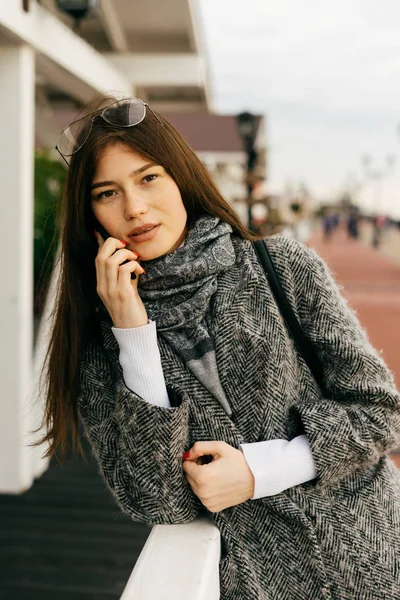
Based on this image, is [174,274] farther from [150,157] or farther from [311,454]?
[311,454]

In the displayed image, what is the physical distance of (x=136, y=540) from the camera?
3826mm

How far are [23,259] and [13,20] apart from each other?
Answer: 52.1 inches

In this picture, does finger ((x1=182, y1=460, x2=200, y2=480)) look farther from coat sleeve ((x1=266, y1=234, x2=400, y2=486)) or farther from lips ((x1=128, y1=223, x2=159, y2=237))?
lips ((x1=128, y1=223, x2=159, y2=237))

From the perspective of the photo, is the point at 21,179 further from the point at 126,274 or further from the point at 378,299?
the point at 378,299

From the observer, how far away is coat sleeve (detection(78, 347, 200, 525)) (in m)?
1.44

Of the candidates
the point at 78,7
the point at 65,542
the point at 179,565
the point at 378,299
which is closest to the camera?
the point at 179,565

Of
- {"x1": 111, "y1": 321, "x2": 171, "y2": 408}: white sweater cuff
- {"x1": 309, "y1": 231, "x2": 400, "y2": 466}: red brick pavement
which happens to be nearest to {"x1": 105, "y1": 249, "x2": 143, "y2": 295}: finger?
{"x1": 111, "y1": 321, "x2": 171, "y2": 408}: white sweater cuff

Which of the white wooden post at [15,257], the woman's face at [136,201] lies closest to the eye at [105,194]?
the woman's face at [136,201]

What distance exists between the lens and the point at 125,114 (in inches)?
61.9

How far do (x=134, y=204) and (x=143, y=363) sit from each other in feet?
1.22

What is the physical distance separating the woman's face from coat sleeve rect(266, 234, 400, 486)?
0.99ft

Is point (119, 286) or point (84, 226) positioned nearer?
point (119, 286)

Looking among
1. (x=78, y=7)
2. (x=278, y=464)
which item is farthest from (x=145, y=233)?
(x=78, y=7)

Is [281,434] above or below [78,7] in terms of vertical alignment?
below
